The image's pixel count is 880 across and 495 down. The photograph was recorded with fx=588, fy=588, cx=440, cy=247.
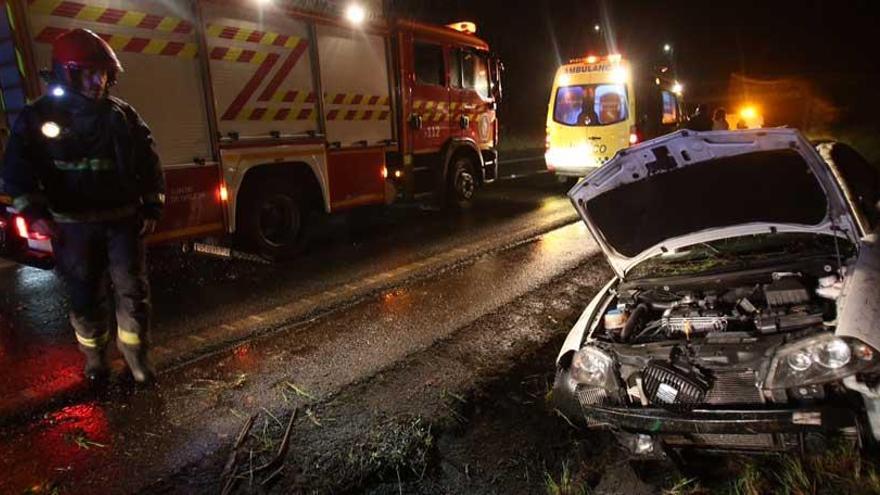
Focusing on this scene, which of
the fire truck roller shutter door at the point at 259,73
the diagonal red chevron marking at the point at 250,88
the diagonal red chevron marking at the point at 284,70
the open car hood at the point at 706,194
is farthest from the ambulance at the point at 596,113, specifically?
the open car hood at the point at 706,194

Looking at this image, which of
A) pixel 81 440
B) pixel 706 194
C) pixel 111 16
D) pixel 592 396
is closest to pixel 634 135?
pixel 706 194

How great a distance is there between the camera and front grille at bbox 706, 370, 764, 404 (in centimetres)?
230

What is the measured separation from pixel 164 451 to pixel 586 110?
9.20 meters

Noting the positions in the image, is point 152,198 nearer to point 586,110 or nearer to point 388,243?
point 388,243

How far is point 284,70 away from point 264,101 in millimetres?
465

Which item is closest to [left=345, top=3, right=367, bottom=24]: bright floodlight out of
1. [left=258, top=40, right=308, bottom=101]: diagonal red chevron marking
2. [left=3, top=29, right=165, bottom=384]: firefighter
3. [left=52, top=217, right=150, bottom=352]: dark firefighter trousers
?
[left=258, top=40, right=308, bottom=101]: diagonal red chevron marking

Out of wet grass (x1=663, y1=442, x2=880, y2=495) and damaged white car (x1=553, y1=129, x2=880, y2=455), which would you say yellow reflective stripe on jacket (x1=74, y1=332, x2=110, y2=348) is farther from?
wet grass (x1=663, y1=442, x2=880, y2=495)

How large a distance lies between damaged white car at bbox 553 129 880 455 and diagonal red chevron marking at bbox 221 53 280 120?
4.07 meters

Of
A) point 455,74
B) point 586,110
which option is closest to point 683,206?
point 455,74

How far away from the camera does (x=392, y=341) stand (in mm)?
4324

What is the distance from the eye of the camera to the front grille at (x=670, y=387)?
2.35 m

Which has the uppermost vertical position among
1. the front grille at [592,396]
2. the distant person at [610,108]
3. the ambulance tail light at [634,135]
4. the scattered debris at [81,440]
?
the distant person at [610,108]

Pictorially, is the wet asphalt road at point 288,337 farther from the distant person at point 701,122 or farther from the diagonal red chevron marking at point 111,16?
the distant person at point 701,122

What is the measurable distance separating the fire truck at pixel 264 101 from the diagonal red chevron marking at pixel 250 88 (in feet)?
0.04
